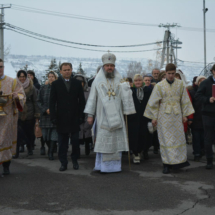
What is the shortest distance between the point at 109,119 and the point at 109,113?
112mm

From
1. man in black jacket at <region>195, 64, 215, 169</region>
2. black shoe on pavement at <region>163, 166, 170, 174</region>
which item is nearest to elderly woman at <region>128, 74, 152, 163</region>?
black shoe on pavement at <region>163, 166, 170, 174</region>

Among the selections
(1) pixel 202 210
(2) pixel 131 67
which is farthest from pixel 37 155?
(2) pixel 131 67

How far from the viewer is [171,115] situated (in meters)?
7.20

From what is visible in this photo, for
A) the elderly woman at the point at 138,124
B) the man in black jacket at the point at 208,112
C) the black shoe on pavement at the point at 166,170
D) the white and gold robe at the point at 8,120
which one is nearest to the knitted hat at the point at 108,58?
the elderly woman at the point at 138,124

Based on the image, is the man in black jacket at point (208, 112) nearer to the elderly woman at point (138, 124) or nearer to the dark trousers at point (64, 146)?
the elderly woman at point (138, 124)

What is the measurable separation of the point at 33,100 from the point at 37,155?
1359 mm

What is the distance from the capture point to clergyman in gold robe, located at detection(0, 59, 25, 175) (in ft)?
22.5

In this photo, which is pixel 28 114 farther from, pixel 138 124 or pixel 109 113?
pixel 109 113

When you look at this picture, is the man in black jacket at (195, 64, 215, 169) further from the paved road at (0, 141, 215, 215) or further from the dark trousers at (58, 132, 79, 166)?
the dark trousers at (58, 132, 79, 166)

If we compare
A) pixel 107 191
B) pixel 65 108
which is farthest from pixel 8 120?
pixel 107 191

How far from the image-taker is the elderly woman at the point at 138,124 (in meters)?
8.27

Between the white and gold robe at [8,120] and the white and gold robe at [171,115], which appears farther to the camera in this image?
the white and gold robe at [171,115]

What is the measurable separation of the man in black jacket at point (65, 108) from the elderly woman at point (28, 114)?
6.85 feet

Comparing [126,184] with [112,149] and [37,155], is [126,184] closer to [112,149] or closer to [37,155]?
[112,149]
